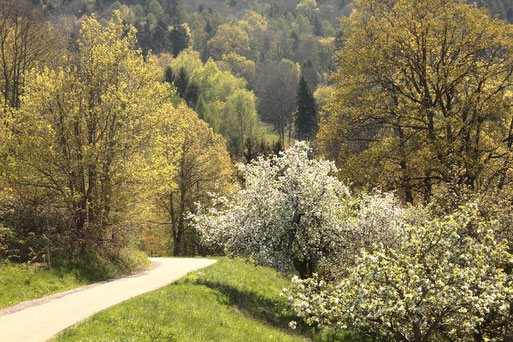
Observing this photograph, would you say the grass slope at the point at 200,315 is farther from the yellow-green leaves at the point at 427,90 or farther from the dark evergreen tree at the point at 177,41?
the dark evergreen tree at the point at 177,41

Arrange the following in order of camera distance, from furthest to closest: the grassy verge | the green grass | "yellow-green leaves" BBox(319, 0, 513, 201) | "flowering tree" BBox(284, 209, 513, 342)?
1. "yellow-green leaves" BBox(319, 0, 513, 201)
2. the grassy verge
3. the green grass
4. "flowering tree" BBox(284, 209, 513, 342)

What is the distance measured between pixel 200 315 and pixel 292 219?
5183 millimetres

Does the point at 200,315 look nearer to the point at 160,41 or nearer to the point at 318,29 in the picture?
the point at 160,41

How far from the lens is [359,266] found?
9.67m

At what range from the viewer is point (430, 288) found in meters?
9.34

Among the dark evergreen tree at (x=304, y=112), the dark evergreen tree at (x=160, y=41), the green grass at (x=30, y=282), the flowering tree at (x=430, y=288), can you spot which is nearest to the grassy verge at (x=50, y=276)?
the green grass at (x=30, y=282)

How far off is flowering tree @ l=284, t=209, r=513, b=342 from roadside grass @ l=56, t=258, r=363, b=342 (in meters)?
3.66

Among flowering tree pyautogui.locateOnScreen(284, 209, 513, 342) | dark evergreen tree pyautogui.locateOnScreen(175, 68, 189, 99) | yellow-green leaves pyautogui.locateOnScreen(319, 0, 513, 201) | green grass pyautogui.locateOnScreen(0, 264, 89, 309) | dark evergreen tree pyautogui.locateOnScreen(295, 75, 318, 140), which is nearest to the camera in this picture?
flowering tree pyautogui.locateOnScreen(284, 209, 513, 342)

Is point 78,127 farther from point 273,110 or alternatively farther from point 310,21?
point 310,21

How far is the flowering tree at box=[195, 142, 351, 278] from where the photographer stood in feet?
52.3

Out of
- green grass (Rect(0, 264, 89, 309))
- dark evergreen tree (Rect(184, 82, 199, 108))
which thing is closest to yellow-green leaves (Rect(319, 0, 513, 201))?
green grass (Rect(0, 264, 89, 309))

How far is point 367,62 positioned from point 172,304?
15.3m

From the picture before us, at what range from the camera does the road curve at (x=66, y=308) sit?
11062mm

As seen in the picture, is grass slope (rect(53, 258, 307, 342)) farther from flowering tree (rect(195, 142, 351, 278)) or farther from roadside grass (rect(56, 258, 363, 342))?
flowering tree (rect(195, 142, 351, 278))
